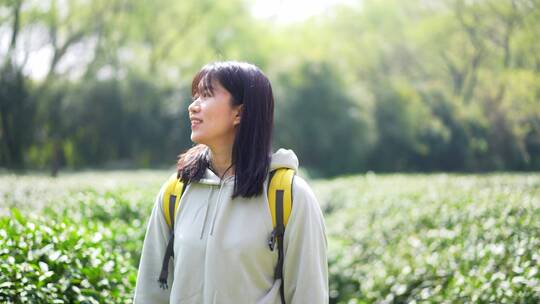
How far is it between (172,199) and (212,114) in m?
0.34

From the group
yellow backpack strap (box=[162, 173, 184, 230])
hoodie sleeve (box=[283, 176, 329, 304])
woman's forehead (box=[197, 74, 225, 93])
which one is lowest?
hoodie sleeve (box=[283, 176, 329, 304])

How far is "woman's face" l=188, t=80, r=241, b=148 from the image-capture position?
1992 mm

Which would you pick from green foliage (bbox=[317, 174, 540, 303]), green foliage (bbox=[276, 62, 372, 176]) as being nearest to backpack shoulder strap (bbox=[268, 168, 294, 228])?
green foliage (bbox=[317, 174, 540, 303])

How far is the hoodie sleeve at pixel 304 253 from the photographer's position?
1.83 meters

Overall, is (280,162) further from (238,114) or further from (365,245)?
(365,245)

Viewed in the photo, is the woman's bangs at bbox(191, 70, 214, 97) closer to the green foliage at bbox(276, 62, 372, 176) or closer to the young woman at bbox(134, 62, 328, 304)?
the young woman at bbox(134, 62, 328, 304)

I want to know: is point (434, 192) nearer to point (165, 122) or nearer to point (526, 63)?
point (526, 63)

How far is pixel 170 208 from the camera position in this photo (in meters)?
2.08

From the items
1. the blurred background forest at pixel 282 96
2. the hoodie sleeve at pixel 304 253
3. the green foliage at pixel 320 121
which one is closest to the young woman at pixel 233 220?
the hoodie sleeve at pixel 304 253

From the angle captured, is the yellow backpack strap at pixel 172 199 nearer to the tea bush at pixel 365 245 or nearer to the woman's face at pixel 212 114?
the woman's face at pixel 212 114

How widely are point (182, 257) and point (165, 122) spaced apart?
71.4 feet

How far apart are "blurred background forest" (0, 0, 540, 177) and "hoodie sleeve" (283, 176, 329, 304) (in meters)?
14.4

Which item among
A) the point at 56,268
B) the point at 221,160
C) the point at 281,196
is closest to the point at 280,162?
the point at 281,196

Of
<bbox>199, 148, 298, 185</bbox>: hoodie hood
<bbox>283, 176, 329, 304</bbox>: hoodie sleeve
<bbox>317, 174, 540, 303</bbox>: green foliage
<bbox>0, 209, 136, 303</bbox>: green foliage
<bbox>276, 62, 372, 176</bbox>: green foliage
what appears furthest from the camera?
<bbox>276, 62, 372, 176</bbox>: green foliage
